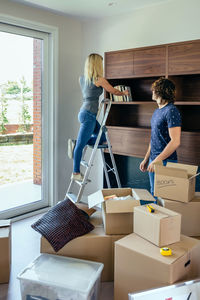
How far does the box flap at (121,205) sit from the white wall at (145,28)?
1.93 m

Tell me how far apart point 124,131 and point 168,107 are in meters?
1.03

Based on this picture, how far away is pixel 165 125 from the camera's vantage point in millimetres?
2531

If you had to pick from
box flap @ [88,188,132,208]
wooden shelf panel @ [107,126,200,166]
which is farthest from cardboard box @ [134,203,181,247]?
→ wooden shelf panel @ [107,126,200,166]

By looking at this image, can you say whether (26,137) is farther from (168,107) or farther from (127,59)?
(168,107)

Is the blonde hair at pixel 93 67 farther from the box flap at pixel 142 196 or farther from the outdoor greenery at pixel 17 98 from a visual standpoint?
the box flap at pixel 142 196

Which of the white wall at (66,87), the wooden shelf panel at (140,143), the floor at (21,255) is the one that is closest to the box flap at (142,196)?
the floor at (21,255)

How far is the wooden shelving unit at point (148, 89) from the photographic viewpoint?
2.92m

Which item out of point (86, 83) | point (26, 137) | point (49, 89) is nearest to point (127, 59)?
point (86, 83)

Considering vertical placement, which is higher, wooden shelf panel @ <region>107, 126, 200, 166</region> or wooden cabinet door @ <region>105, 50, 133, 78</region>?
wooden cabinet door @ <region>105, 50, 133, 78</region>

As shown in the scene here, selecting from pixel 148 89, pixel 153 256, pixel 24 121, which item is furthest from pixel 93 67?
pixel 153 256

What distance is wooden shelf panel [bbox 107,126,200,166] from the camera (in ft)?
9.59

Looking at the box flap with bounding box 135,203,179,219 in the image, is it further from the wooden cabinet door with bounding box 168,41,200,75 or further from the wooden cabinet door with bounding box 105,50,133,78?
the wooden cabinet door with bounding box 105,50,133,78

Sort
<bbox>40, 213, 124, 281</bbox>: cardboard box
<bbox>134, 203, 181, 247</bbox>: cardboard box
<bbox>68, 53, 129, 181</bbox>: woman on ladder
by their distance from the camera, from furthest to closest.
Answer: <bbox>68, 53, 129, 181</bbox>: woman on ladder → <bbox>40, 213, 124, 281</bbox>: cardboard box → <bbox>134, 203, 181, 247</bbox>: cardboard box

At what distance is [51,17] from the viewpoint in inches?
147
